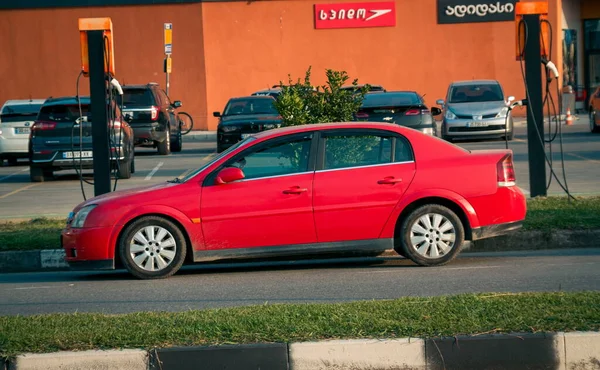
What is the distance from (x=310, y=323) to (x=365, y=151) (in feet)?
12.3

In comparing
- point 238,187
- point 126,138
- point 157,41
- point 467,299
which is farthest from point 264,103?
point 467,299

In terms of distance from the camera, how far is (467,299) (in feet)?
24.7

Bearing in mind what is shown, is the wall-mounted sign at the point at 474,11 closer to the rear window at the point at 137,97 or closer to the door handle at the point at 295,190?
the rear window at the point at 137,97

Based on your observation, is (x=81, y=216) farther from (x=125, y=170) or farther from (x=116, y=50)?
(x=116, y=50)

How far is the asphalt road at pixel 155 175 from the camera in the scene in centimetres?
1678

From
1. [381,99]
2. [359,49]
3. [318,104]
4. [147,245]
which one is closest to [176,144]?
[381,99]

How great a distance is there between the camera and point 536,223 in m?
11.8

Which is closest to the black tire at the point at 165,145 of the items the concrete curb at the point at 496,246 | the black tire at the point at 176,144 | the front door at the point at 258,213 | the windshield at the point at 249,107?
the black tire at the point at 176,144

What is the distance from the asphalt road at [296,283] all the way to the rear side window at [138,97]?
574 inches

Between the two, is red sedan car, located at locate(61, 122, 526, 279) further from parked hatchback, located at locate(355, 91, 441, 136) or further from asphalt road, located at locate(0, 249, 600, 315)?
parked hatchback, located at locate(355, 91, 441, 136)

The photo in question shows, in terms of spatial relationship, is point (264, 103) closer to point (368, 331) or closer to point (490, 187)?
point (490, 187)

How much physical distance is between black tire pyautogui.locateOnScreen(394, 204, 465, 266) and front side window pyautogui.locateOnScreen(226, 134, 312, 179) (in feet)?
3.71

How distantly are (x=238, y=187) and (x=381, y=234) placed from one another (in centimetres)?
145

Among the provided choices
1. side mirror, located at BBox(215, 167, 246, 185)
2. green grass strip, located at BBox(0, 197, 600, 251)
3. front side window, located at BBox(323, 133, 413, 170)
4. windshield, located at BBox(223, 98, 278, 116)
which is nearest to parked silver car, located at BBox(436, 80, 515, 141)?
windshield, located at BBox(223, 98, 278, 116)
